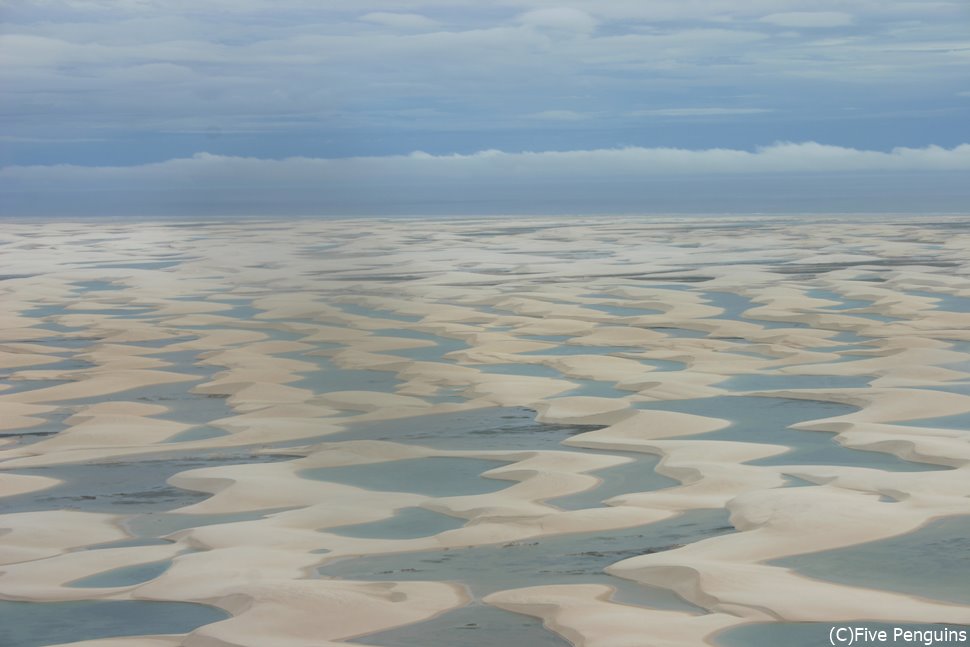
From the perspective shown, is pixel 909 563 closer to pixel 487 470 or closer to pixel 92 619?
pixel 487 470

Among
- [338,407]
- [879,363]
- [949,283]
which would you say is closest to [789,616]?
[338,407]

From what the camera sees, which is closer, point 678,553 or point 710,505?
point 678,553

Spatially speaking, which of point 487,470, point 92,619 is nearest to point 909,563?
point 487,470

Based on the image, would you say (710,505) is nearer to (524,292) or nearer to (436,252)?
(524,292)

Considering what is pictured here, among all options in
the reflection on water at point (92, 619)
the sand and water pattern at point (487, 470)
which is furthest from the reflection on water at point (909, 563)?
the reflection on water at point (92, 619)

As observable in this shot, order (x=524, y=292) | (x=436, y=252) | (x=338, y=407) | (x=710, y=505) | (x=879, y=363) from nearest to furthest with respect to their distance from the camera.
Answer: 1. (x=710, y=505)
2. (x=338, y=407)
3. (x=879, y=363)
4. (x=524, y=292)
5. (x=436, y=252)

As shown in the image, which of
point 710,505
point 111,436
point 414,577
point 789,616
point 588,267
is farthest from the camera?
point 588,267

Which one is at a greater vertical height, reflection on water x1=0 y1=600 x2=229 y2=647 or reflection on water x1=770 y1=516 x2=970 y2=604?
reflection on water x1=770 y1=516 x2=970 y2=604

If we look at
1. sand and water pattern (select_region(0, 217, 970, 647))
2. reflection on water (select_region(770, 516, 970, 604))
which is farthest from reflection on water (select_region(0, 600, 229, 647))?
reflection on water (select_region(770, 516, 970, 604))

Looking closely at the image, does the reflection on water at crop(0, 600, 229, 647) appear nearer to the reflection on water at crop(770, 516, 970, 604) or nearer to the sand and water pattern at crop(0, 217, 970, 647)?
the sand and water pattern at crop(0, 217, 970, 647)
